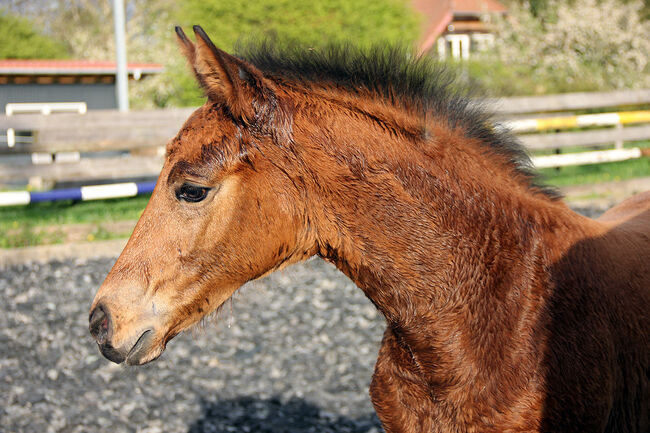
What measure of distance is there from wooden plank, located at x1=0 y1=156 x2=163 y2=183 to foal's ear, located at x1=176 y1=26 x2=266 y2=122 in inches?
258

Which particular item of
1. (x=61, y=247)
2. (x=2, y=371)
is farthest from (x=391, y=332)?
(x=61, y=247)

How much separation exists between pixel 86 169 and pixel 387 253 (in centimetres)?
716

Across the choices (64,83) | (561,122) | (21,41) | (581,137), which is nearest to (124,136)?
(561,122)

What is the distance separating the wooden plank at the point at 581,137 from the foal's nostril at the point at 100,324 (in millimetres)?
8245

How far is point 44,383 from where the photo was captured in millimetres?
4383

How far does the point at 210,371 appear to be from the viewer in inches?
179

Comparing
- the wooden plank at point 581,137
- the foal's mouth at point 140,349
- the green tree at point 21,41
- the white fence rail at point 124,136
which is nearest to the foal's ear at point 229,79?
the foal's mouth at point 140,349

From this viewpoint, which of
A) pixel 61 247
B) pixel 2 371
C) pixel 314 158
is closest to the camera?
pixel 314 158

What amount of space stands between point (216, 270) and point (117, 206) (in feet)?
25.1

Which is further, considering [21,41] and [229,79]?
[21,41]

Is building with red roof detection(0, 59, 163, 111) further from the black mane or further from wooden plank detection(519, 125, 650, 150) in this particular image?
the black mane

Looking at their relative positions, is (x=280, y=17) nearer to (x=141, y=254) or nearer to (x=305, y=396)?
(x=305, y=396)

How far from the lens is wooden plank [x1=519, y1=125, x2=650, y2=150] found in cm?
971

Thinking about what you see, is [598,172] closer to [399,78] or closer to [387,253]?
[399,78]
